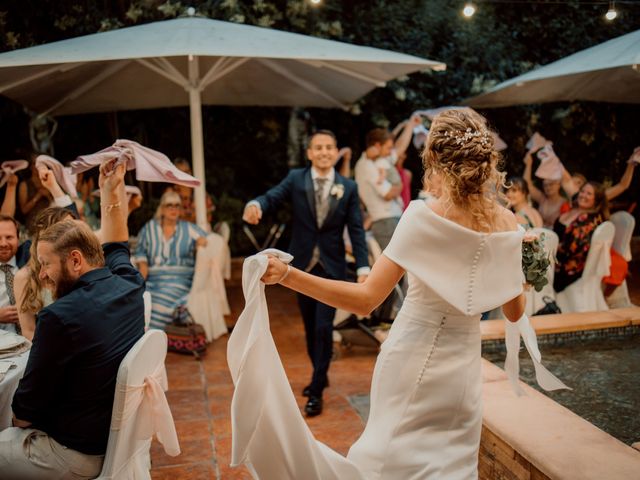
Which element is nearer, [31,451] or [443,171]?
[443,171]

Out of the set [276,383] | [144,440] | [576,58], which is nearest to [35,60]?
[144,440]

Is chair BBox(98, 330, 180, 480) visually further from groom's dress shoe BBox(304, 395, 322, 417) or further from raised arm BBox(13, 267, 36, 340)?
groom's dress shoe BBox(304, 395, 322, 417)

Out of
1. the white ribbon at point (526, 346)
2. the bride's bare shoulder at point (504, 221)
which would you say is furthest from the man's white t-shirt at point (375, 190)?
the bride's bare shoulder at point (504, 221)

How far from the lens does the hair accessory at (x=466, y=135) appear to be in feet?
6.81

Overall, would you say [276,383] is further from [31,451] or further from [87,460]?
[31,451]

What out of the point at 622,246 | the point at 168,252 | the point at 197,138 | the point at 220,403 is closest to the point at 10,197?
the point at 168,252

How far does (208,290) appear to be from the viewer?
5.91 meters

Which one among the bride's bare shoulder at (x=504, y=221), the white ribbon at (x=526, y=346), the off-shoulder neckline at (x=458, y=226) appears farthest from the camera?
the white ribbon at (x=526, y=346)

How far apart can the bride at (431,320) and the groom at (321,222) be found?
2.06 metres

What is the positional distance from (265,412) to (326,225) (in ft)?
7.64

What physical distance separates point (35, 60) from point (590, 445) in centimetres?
426

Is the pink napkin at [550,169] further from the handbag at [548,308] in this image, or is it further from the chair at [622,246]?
the handbag at [548,308]

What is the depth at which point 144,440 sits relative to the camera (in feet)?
8.48

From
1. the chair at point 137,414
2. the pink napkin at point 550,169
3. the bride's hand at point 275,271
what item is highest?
the pink napkin at point 550,169
